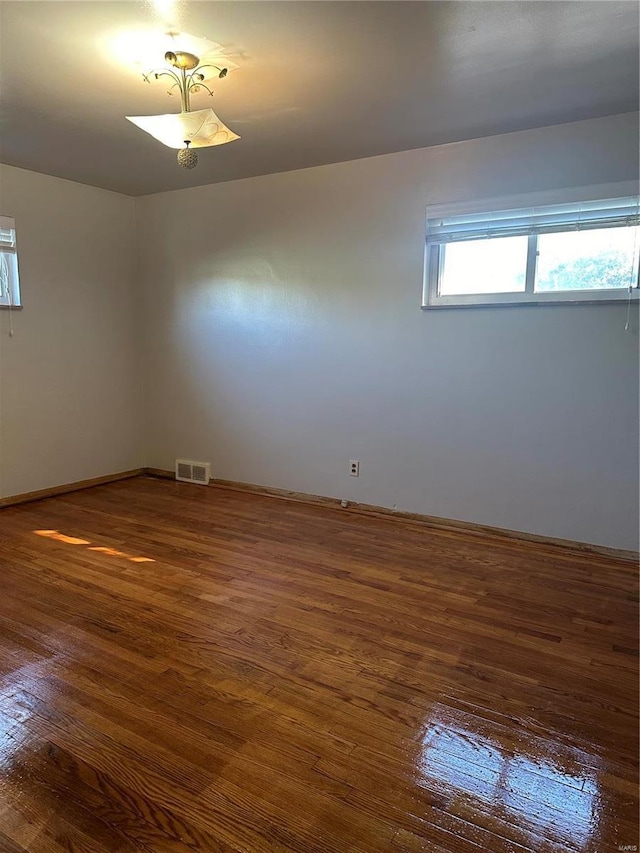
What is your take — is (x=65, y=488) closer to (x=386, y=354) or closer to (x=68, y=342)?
(x=68, y=342)

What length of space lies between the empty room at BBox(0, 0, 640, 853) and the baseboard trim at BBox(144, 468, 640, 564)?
22 mm

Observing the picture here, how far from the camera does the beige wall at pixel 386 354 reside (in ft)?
9.71

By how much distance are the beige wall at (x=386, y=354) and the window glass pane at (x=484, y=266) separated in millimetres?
175

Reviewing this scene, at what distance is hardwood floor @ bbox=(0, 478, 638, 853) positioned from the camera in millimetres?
1306

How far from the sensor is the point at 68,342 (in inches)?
165

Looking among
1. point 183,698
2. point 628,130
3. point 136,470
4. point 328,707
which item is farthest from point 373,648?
point 136,470

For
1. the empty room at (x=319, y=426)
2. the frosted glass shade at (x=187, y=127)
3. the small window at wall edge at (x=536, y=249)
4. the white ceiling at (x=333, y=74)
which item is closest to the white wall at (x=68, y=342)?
the empty room at (x=319, y=426)

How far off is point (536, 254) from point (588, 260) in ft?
0.93

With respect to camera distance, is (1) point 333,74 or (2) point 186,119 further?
(1) point 333,74

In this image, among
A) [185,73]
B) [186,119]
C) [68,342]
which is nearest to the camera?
[186,119]

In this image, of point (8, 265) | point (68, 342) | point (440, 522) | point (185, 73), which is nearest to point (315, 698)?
point (440, 522)

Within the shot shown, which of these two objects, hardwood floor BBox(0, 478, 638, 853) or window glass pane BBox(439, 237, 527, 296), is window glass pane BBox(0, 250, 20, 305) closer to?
hardwood floor BBox(0, 478, 638, 853)

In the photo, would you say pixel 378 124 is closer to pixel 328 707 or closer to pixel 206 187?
pixel 206 187

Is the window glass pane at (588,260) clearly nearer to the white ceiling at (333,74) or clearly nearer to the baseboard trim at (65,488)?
the white ceiling at (333,74)
